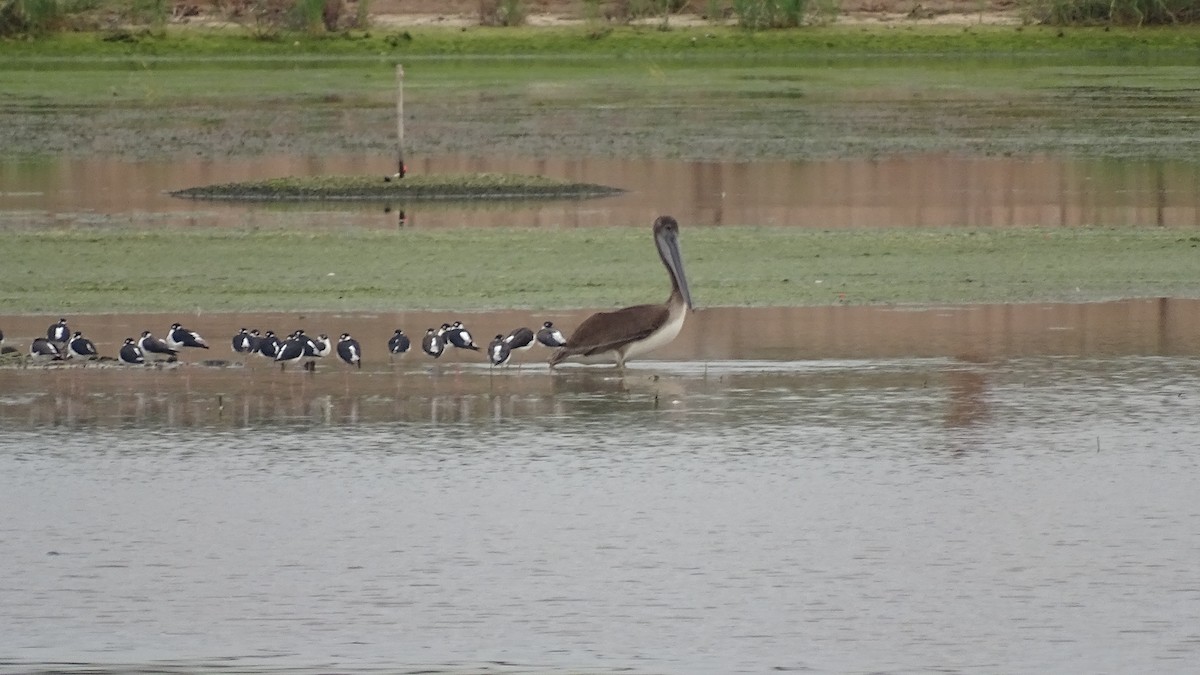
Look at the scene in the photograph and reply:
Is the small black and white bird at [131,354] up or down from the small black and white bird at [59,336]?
down

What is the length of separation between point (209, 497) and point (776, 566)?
8.38 feet

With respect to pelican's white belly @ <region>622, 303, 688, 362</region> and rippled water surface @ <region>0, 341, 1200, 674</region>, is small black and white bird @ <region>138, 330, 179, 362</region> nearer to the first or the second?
rippled water surface @ <region>0, 341, 1200, 674</region>

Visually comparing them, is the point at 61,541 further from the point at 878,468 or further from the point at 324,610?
the point at 878,468

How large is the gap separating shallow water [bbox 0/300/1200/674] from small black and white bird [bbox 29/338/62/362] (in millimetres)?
91

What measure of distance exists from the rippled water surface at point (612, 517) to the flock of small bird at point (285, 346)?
12 centimetres

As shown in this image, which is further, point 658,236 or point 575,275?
point 575,275

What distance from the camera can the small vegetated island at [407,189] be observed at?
2327cm

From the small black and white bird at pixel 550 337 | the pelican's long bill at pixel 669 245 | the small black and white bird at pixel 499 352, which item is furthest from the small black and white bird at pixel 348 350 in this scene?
the pelican's long bill at pixel 669 245

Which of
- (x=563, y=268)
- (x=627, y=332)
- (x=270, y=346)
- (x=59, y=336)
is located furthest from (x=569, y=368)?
(x=563, y=268)

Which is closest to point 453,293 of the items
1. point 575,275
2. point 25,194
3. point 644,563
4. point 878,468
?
point 575,275

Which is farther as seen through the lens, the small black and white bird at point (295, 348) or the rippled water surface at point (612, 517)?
the small black and white bird at point (295, 348)

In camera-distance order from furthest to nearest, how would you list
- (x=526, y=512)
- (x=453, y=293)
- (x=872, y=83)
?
(x=872, y=83) → (x=453, y=293) → (x=526, y=512)

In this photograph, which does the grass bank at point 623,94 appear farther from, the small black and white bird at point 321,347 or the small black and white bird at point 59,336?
the small black and white bird at point 59,336

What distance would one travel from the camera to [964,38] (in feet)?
168
